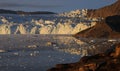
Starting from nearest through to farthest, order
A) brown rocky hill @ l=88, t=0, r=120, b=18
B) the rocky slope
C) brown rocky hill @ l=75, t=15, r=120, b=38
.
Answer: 1. brown rocky hill @ l=75, t=15, r=120, b=38
2. the rocky slope
3. brown rocky hill @ l=88, t=0, r=120, b=18

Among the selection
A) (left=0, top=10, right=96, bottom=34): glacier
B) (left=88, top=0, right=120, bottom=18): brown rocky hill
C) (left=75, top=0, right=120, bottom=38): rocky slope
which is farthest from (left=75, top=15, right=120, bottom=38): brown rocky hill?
(left=88, top=0, right=120, bottom=18): brown rocky hill

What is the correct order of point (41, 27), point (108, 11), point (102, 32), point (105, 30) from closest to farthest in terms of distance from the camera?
point (102, 32), point (105, 30), point (41, 27), point (108, 11)

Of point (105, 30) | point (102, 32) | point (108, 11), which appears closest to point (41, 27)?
point (102, 32)

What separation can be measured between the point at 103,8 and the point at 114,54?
218 feet

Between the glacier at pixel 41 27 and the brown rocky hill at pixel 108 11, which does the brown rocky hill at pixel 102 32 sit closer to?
the glacier at pixel 41 27

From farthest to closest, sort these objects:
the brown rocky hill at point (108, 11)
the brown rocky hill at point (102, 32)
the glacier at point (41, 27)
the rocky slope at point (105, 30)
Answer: the brown rocky hill at point (108, 11) < the glacier at point (41, 27) < the rocky slope at point (105, 30) < the brown rocky hill at point (102, 32)

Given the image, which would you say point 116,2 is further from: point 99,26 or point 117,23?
point 99,26

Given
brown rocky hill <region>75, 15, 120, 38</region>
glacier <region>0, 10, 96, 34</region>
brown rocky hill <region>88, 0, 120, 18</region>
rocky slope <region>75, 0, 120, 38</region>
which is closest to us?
brown rocky hill <region>75, 15, 120, 38</region>

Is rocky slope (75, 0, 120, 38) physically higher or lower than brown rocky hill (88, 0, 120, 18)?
lower

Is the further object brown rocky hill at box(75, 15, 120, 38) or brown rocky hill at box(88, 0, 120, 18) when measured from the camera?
brown rocky hill at box(88, 0, 120, 18)

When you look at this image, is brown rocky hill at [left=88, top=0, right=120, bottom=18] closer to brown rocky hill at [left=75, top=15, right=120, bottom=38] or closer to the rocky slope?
the rocky slope

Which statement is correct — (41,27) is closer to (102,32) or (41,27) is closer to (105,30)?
(102,32)

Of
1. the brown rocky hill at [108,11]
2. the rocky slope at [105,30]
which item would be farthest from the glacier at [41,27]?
the brown rocky hill at [108,11]

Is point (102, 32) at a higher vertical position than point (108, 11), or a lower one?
lower
